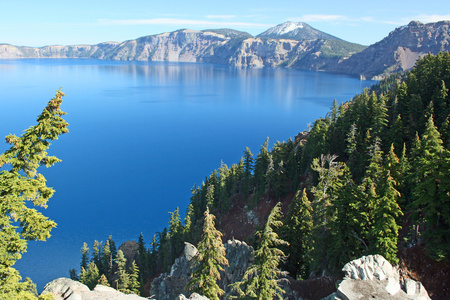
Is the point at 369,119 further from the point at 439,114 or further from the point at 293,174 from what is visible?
the point at 293,174

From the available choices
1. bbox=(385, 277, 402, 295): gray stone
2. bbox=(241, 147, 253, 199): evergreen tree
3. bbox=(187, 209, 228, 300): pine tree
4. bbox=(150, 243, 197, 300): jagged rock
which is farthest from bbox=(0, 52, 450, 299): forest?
bbox=(150, 243, 197, 300): jagged rock

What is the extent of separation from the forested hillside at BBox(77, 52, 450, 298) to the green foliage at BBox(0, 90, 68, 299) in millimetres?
22048

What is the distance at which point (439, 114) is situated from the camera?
1822 inches

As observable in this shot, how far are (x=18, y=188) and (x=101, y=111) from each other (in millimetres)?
172564

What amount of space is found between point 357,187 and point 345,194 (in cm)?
129

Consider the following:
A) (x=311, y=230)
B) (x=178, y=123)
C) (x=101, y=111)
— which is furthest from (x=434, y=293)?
(x=101, y=111)

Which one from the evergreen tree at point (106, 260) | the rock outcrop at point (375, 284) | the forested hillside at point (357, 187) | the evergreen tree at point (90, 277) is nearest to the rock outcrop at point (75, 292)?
the rock outcrop at point (375, 284)

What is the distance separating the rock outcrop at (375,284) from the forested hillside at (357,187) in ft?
6.88

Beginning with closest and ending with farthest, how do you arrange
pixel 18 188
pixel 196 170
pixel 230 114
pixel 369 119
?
1. pixel 18 188
2. pixel 369 119
3. pixel 196 170
4. pixel 230 114

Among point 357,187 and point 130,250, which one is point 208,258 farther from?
point 130,250

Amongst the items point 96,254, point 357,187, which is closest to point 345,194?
point 357,187

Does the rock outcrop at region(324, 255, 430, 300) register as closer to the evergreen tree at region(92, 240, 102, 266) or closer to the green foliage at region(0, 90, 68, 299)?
the green foliage at region(0, 90, 68, 299)

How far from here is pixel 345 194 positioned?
26.7m

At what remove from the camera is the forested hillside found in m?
22.8
